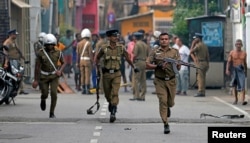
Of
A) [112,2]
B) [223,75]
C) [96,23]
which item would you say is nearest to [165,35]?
[223,75]

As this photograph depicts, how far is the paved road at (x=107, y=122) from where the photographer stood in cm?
1545

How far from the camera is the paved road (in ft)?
50.7

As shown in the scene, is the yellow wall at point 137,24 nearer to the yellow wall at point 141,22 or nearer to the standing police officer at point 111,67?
the yellow wall at point 141,22

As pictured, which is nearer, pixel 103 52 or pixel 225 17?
pixel 103 52

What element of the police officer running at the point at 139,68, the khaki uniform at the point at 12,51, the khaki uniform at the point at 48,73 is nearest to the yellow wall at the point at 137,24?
the police officer running at the point at 139,68

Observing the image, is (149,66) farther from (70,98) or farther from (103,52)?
(70,98)

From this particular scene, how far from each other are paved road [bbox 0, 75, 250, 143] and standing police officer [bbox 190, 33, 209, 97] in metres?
2.16

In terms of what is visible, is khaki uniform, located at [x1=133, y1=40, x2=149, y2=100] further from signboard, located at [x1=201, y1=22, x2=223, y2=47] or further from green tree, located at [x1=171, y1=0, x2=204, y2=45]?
green tree, located at [x1=171, y1=0, x2=204, y2=45]

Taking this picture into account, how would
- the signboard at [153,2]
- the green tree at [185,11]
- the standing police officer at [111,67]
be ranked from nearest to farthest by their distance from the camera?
the standing police officer at [111,67] → the green tree at [185,11] → the signboard at [153,2]

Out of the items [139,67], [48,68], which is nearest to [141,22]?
[139,67]

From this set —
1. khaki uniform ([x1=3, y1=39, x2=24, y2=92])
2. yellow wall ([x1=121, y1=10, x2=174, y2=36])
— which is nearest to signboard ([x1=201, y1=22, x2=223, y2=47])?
khaki uniform ([x1=3, y1=39, x2=24, y2=92])

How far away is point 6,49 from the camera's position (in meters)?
23.0

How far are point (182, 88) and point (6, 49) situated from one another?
7.51 meters

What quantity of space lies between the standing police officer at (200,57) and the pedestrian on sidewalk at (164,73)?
11.0 m
